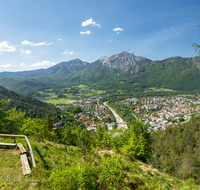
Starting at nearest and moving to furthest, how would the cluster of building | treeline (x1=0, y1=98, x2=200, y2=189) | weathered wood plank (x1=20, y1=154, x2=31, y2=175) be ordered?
treeline (x1=0, y1=98, x2=200, y2=189) < weathered wood plank (x1=20, y1=154, x2=31, y2=175) < the cluster of building

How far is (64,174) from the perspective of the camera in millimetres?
4906

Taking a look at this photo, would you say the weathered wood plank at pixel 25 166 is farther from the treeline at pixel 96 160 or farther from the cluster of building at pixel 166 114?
the cluster of building at pixel 166 114

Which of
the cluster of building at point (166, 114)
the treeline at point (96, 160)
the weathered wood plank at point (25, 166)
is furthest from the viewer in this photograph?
the cluster of building at point (166, 114)

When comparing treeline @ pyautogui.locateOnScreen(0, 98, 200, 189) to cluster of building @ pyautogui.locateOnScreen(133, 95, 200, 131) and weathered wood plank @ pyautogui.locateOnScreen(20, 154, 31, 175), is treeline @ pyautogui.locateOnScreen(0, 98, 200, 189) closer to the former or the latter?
weathered wood plank @ pyautogui.locateOnScreen(20, 154, 31, 175)

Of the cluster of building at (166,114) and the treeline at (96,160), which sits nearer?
the treeline at (96,160)

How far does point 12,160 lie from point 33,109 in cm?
10183

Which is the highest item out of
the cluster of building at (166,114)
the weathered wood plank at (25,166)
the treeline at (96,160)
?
the weathered wood plank at (25,166)

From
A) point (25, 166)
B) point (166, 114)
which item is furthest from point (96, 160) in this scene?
point (166, 114)

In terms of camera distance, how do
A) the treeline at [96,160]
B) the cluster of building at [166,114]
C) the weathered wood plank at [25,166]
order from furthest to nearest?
the cluster of building at [166,114] < the weathered wood plank at [25,166] < the treeline at [96,160]

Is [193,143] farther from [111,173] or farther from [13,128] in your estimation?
[13,128]

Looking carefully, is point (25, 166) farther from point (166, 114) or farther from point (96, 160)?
point (166, 114)

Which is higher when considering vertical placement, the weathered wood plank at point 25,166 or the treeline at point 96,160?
the weathered wood plank at point 25,166

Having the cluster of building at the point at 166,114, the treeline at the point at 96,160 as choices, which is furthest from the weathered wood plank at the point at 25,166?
the cluster of building at the point at 166,114

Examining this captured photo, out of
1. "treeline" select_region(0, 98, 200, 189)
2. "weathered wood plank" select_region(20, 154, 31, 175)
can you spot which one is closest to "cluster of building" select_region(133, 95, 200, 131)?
"treeline" select_region(0, 98, 200, 189)
